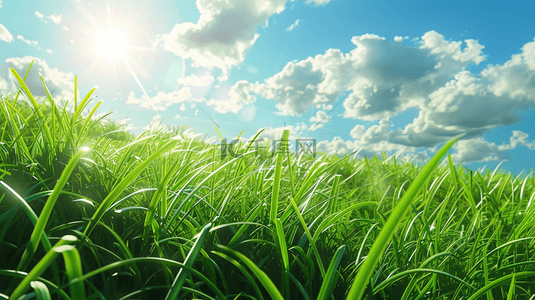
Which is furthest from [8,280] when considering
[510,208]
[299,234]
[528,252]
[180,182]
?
[510,208]

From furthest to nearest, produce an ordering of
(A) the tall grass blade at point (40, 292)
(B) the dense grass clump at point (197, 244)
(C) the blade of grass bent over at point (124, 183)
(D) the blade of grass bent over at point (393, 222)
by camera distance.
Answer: (B) the dense grass clump at point (197, 244) → (C) the blade of grass bent over at point (124, 183) → (A) the tall grass blade at point (40, 292) → (D) the blade of grass bent over at point (393, 222)

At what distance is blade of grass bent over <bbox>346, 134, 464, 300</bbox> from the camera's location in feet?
1.42

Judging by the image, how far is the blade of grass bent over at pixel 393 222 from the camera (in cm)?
43

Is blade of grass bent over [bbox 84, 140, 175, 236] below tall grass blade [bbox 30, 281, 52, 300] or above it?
above

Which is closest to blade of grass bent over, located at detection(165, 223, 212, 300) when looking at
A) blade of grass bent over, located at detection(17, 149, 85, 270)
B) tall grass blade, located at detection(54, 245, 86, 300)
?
tall grass blade, located at detection(54, 245, 86, 300)

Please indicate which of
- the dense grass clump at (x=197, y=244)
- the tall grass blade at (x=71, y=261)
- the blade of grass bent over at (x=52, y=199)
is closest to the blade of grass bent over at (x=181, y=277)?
the dense grass clump at (x=197, y=244)

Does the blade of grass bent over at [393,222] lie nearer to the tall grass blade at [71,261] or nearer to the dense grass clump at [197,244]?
the dense grass clump at [197,244]

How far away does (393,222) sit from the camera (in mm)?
434

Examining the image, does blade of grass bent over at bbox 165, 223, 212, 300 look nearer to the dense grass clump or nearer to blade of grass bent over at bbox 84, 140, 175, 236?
the dense grass clump

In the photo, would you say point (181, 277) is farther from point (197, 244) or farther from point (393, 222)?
point (393, 222)

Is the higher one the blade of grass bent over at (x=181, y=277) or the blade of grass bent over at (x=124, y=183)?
the blade of grass bent over at (x=124, y=183)

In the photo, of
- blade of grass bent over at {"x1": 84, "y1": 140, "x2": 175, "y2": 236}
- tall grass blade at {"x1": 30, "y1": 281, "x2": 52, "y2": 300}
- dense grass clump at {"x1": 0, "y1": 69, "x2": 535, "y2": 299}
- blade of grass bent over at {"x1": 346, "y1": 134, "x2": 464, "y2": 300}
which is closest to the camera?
blade of grass bent over at {"x1": 346, "y1": 134, "x2": 464, "y2": 300}

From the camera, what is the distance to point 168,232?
106 centimetres

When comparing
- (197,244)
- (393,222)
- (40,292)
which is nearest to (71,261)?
(40,292)
